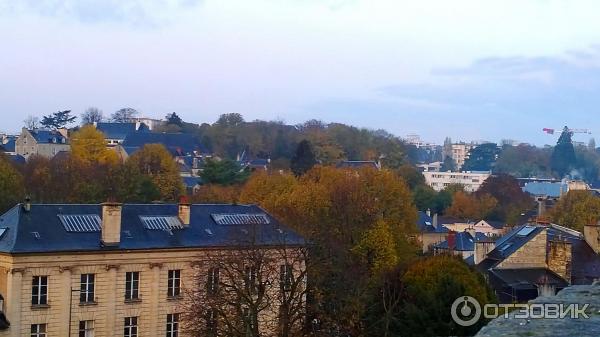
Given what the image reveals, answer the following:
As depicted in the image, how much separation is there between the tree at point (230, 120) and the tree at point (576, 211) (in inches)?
2840

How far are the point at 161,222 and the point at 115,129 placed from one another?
105025 mm

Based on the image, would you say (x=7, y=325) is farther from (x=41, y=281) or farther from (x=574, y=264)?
(x=574, y=264)

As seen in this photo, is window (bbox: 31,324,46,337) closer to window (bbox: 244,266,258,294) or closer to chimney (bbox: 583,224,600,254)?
window (bbox: 244,266,258,294)

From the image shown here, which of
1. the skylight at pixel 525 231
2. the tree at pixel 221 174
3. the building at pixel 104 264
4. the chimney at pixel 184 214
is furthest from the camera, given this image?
the tree at pixel 221 174

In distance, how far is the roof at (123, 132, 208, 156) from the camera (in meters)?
124

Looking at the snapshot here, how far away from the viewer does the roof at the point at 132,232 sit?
34.3 meters

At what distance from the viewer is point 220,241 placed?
3962 centimetres

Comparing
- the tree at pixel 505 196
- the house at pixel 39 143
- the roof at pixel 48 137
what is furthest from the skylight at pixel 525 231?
the roof at pixel 48 137

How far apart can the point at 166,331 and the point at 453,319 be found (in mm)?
13114

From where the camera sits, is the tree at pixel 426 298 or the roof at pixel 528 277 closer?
the tree at pixel 426 298

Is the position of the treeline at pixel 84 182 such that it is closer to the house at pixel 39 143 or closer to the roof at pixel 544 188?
the house at pixel 39 143

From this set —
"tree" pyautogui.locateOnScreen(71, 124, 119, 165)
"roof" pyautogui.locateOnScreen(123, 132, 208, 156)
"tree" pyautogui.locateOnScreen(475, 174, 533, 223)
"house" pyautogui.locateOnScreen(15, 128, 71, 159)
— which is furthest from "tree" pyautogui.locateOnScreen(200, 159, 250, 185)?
"house" pyautogui.locateOnScreen(15, 128, 71, 159)

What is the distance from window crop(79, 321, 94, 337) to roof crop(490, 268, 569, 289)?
1691cm

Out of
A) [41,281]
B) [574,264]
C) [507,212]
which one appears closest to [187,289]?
[41,281]
